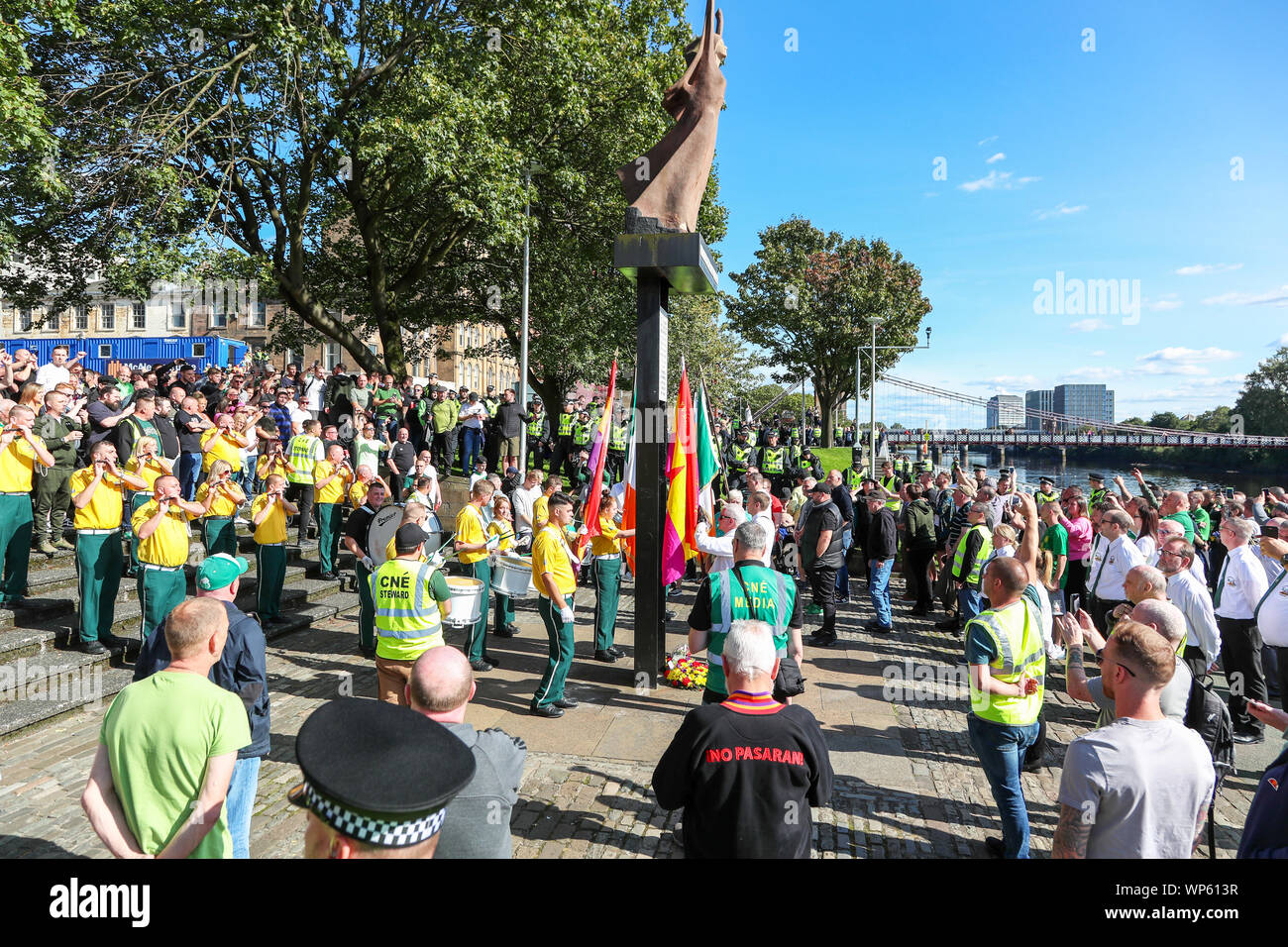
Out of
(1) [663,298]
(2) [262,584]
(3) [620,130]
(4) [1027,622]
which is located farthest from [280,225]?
(4) [1027,622]

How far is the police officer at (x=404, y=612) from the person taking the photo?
541 centimetres

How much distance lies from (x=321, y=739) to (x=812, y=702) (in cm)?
616

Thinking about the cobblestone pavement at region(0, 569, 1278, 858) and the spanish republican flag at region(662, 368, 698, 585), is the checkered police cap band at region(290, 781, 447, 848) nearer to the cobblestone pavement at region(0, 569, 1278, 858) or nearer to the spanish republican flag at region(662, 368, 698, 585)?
the cobblestone pavement at region(0, 569, 1278, 858)

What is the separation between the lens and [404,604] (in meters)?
5.40

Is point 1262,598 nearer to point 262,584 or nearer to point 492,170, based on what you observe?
point 262,584

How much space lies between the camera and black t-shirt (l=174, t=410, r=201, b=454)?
37.3 feet

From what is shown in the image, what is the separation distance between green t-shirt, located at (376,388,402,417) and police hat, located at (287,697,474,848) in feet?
48.8

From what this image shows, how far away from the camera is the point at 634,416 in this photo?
757 centimetres

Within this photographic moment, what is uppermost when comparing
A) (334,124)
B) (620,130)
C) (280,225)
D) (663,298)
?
(620,130)

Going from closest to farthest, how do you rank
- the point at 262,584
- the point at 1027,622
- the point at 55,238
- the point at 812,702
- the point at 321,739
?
the point at 321,739, the point at 1027,622, the point at 812,702, the point at 262,584, the point at 55,238

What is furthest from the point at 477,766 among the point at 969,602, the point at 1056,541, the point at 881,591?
the point at 1056,541

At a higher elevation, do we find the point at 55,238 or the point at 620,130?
the point at 620,130

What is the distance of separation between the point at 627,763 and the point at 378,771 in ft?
13.7

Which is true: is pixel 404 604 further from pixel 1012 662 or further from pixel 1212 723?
pixel 1212 723
